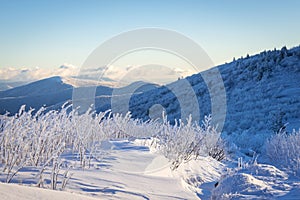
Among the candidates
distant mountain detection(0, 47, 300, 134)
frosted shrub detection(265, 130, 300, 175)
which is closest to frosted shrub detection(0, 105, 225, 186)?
frosted shrub detection(265, 130, 300, 175)

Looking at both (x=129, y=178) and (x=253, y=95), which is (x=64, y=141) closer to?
(x=129, y=178)

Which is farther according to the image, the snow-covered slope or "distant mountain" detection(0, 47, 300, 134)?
"distant mountain" detection(0, 47, 300, 134)

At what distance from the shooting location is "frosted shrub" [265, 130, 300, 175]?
656 cm

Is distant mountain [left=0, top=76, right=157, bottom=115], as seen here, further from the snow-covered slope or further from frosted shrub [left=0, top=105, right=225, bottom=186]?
frosted shrub [left=0, top=105, right=225, bottom=186]

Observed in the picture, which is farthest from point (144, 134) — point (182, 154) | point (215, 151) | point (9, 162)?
point (9, 162)

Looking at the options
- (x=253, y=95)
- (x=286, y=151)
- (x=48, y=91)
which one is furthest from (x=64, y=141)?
(x=48, y=91)

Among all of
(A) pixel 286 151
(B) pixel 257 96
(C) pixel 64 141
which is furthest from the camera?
(B) pixel 257 96

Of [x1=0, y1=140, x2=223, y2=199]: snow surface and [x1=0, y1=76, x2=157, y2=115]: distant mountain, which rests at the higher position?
[x1=0, y1=76, x2=157, y2=115]: distant mountain

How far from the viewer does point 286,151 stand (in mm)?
7270

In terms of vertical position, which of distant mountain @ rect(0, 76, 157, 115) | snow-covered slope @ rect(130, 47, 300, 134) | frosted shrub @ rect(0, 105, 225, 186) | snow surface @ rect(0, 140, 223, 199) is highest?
distant mountain @ rect(0, 76, 157, 115)

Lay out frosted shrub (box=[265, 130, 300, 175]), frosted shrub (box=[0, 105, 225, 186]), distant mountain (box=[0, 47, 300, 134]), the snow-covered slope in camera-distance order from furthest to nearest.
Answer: distant mountain (box=[0, 47, 300, 134])
the snow-covered slope
frosted shrub (box=[265, 130, 300, 175])
frosted shrub (box=[0, 105, 225, 186])

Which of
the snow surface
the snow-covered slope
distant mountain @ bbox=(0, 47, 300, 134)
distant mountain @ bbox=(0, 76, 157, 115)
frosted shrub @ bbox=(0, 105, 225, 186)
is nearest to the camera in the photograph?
the snow surface

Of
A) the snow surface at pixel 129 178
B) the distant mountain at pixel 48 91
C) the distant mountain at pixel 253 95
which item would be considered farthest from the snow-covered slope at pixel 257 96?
the distant mountain at pixel 48 91

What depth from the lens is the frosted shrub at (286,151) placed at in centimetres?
656
